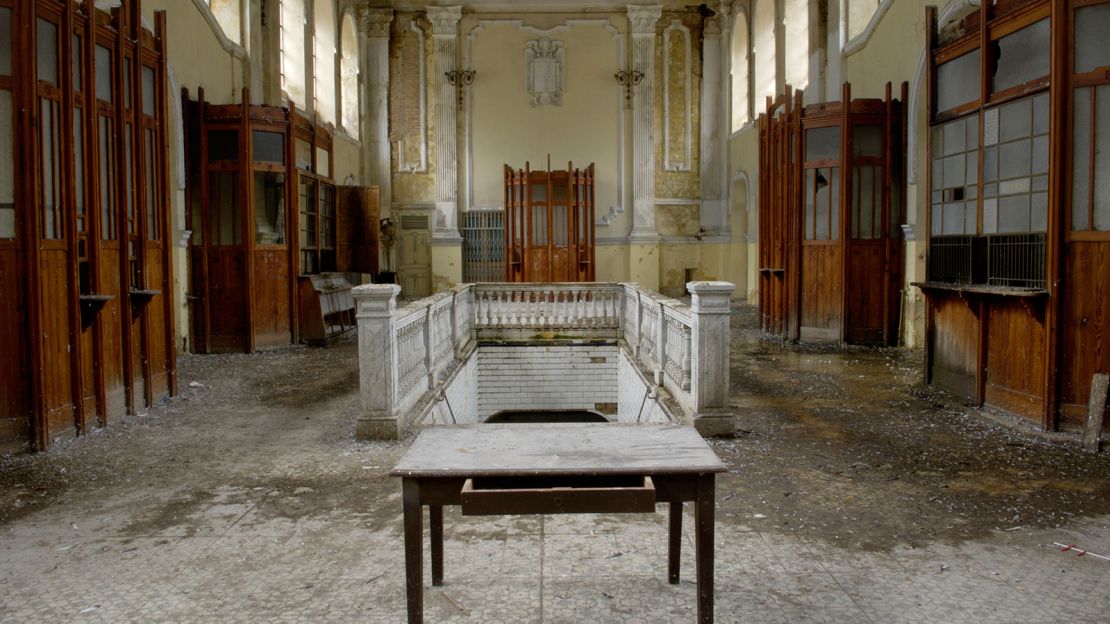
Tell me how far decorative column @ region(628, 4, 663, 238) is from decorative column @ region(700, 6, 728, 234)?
1.16 m

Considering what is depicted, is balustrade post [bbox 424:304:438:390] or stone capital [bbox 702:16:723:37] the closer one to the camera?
balustrade post [bbox 424:304:438:390]

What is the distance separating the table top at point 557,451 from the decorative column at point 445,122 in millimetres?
15146

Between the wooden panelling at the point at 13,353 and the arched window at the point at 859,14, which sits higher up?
the arched window at the point at 859,14

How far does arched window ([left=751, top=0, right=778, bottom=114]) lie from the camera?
601 inches

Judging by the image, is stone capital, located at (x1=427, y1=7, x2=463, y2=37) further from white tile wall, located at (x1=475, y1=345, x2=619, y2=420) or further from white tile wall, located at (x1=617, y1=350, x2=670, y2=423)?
white tile wall, located at (x1=617, y1=350, x2=670, y2=423)

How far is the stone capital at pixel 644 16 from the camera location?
1797 centimetres

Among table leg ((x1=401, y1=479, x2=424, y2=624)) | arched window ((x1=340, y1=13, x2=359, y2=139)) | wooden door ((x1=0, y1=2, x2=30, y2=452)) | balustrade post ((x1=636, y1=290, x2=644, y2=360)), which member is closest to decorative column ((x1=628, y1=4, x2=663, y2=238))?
arched window ((x1=340, y1=13, x2=359, y2=139))

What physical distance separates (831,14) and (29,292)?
1111 cm

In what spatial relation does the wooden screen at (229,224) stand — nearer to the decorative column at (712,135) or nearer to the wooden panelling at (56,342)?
the wooden panelling at (56,342)

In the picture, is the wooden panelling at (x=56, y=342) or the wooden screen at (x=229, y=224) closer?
the wooden panelling at (x=56, y=342)

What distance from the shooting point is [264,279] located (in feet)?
34.4

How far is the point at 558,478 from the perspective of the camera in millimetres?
2725

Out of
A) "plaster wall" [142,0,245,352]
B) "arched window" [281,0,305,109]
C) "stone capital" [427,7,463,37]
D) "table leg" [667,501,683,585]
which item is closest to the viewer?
"table leg" [667,501,683,585]

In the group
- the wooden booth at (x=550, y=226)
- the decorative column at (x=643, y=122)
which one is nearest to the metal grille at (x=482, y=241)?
the wooden booth at (x=550, y=226)
